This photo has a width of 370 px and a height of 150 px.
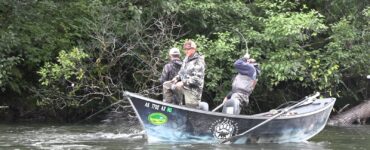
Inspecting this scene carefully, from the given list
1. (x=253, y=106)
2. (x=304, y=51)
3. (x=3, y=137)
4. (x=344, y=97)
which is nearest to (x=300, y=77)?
(x=304, y=51)

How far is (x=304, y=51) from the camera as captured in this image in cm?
1445

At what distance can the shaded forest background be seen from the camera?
1393 centimetres

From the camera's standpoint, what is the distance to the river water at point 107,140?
31.3 ft

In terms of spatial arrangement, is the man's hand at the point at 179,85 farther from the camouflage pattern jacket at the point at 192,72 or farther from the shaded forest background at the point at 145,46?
the shaded forest background at the point at 145,46

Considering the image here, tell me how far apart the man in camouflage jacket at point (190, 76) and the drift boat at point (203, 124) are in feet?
1.78

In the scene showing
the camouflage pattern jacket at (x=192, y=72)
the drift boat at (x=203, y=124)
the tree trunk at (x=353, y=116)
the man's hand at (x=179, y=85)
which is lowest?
the tree trunk at (x=353, y=116)

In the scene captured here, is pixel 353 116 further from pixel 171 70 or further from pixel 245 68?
pixel 171 70

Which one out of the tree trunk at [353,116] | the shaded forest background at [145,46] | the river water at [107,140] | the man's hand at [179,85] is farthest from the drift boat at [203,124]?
the tree trunk at [353,116]

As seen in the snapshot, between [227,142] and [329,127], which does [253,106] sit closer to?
[329,127]

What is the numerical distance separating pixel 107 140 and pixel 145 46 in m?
4.48

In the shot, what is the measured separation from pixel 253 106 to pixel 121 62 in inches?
148

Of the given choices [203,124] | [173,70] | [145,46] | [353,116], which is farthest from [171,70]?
[353,116]

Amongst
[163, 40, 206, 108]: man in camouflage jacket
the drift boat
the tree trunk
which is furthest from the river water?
the tree trunk

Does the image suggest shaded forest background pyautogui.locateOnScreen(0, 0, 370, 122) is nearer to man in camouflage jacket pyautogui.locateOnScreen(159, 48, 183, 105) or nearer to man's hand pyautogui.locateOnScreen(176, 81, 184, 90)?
man in camouflage jacket pyautogui.locateOnScreen(159, 48, 183, 105)
